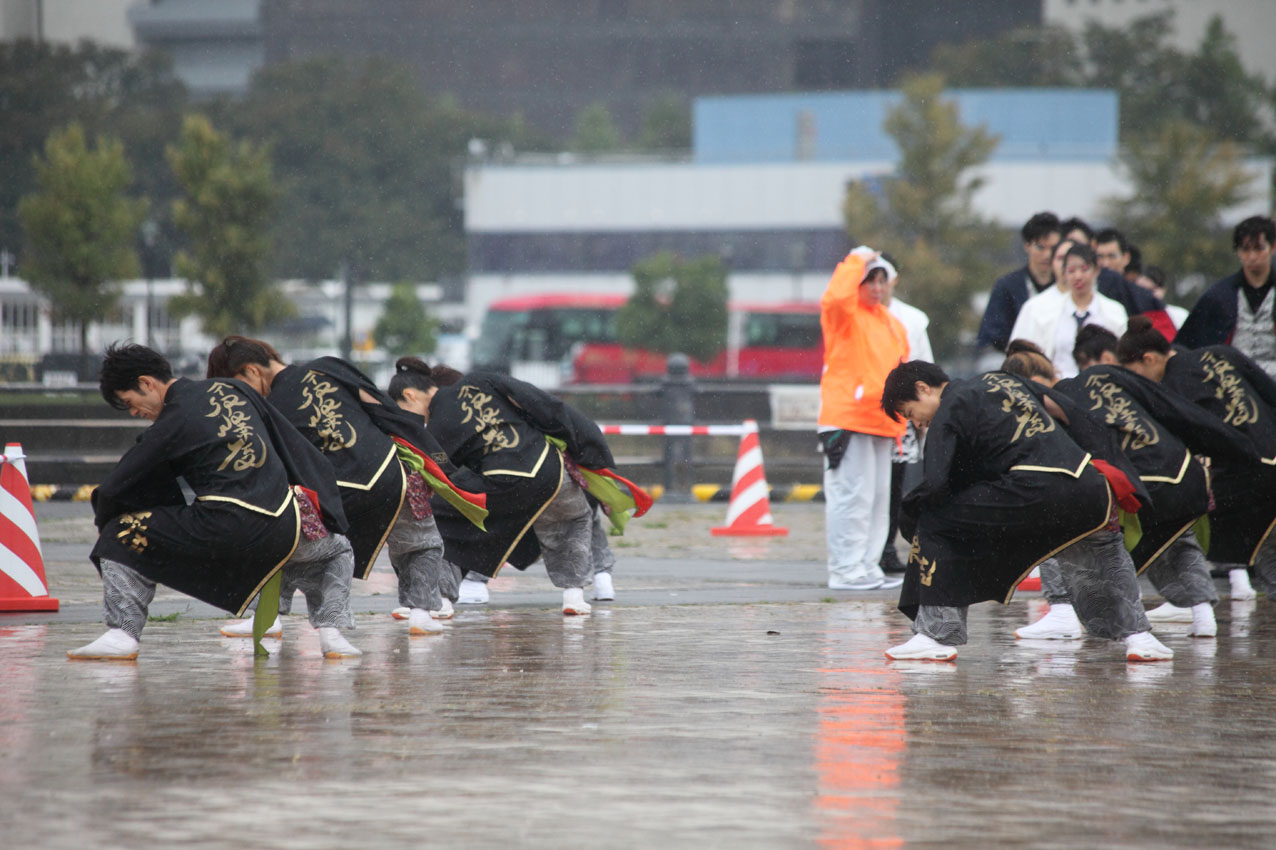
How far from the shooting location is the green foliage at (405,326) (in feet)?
159

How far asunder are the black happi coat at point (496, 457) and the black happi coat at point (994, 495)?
7.55 ft

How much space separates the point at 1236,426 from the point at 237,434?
4.76 meters

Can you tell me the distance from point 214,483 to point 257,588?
0.46m

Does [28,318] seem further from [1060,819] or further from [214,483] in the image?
[1060,819]

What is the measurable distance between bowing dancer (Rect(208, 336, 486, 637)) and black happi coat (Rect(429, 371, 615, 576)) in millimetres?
543

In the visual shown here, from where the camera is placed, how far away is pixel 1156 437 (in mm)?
7219

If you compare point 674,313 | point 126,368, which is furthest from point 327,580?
point 674,313

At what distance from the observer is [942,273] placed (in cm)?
4266

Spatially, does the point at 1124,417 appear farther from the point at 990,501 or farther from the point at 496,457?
the point at 496,457

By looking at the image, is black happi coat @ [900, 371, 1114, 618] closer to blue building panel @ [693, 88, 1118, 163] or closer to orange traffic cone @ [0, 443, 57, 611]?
orange traffic cone @ [0, 443, 57, 611]

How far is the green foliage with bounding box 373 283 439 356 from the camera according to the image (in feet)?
159

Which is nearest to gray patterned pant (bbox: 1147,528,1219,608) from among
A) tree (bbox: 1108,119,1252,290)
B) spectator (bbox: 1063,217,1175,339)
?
spectator (bbox: 1063,217,1175,339)

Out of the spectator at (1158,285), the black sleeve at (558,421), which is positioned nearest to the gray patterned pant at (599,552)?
the black sleeve at (558,421)

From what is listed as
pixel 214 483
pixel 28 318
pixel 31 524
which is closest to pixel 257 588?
pixel 214 483
